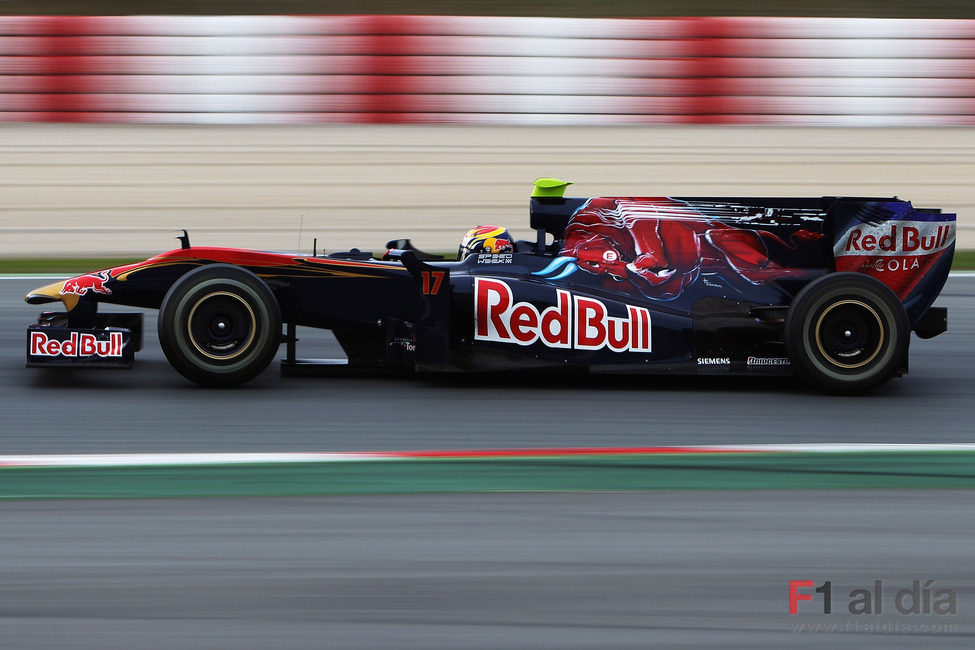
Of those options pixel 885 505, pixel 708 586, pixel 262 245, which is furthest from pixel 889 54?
pixel 708 586

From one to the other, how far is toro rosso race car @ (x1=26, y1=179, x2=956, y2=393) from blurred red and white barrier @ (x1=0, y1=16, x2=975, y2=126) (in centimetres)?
776

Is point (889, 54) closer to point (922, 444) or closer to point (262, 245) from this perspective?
point (262, 245)

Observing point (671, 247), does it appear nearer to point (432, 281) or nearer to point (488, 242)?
point (488, 242)

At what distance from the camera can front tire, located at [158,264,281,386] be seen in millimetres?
5930

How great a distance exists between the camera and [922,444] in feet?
17.7

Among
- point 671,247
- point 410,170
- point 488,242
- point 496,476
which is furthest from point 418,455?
point 410,170

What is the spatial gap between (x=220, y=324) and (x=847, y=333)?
292 centimetres

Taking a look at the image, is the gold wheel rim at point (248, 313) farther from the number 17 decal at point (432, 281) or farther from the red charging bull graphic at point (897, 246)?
the red charging bull graphic at point (897, 246)

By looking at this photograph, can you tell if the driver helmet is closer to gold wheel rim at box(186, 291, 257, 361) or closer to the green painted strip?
gold wheel rim at box(186, 291, 257, 361)

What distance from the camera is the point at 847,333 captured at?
6.12m

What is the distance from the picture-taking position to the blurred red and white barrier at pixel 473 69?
44.7 feet

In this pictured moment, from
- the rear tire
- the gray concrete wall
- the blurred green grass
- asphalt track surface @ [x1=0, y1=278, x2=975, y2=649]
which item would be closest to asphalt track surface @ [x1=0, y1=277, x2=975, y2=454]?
asphalt track surface @ [x1=0, y1=278, x2=975, y2=649]

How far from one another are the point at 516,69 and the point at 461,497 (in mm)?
9978

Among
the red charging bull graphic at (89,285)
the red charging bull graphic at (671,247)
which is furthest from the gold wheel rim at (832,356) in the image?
the red charging bull graphic at (89,285)
